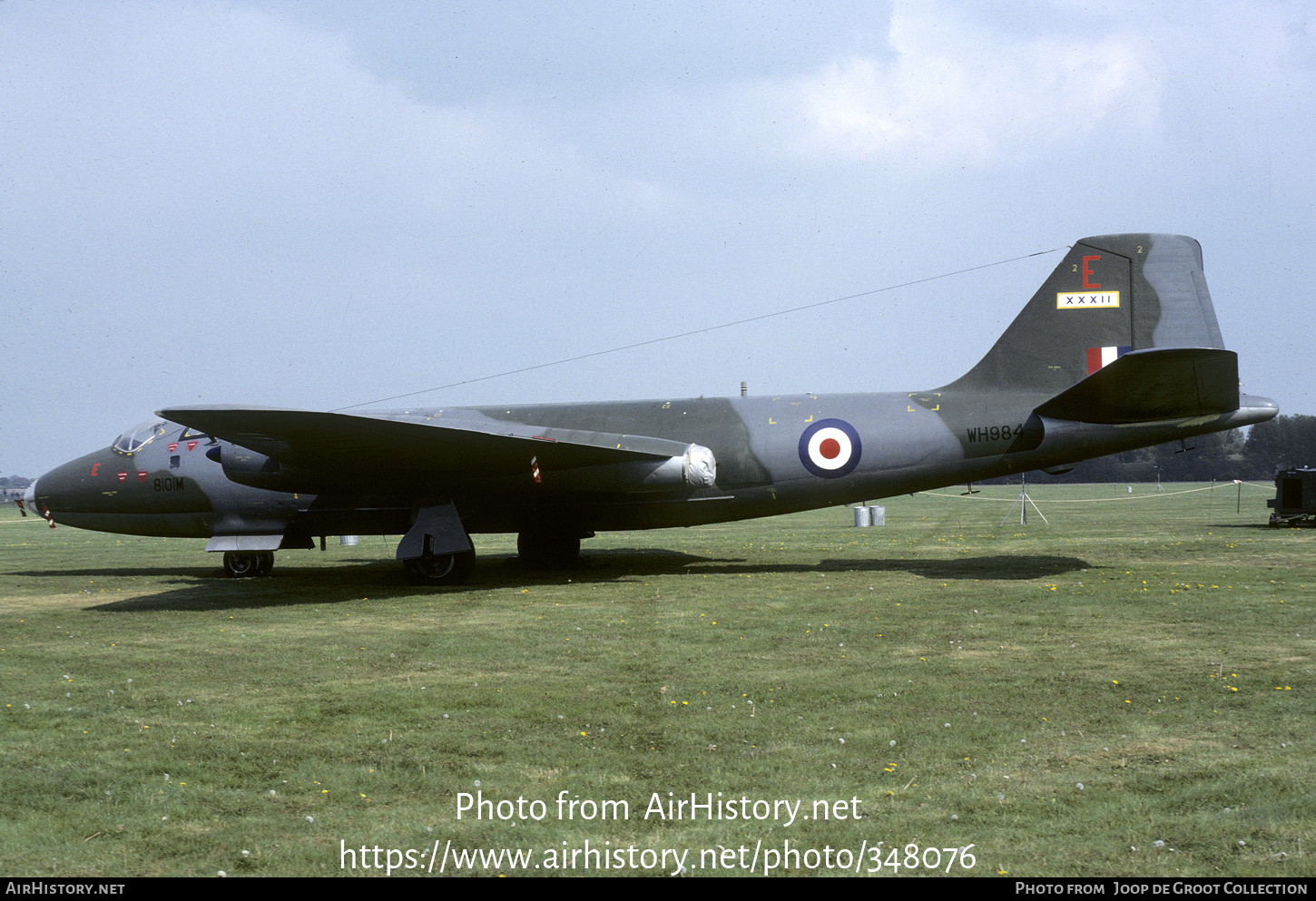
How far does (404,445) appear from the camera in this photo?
14953 millimetres

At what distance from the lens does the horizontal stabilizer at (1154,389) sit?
46.0 feet

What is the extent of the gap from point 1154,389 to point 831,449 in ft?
17.2

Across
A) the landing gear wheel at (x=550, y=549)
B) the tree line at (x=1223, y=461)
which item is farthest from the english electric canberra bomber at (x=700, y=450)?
the tree line at (x=1223, y=461)

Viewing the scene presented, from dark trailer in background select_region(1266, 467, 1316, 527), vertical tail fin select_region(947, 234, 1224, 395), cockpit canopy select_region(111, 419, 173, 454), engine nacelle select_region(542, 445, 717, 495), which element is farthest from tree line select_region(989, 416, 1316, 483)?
cockpit canopy select_region(111, 419, 173, 454)

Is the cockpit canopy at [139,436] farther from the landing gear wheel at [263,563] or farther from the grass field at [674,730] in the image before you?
the grass field at [674,730]

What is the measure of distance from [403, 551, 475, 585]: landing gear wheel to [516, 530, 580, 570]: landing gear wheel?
2.43 metres

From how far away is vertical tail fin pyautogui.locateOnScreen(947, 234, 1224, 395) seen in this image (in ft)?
53.6

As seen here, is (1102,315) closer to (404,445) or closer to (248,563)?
(404,445)

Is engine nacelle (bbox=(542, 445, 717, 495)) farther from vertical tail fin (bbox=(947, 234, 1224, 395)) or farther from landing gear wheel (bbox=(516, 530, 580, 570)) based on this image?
vertical tail fin (bbox=(947, 234, 1224, 395))

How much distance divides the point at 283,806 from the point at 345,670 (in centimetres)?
386

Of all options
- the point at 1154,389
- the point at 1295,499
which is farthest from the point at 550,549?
the point at 1295,499

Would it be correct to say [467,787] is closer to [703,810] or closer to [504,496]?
[703,810]

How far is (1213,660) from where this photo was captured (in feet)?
28.3

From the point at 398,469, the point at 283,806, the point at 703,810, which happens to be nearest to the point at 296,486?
the point at 398,469
